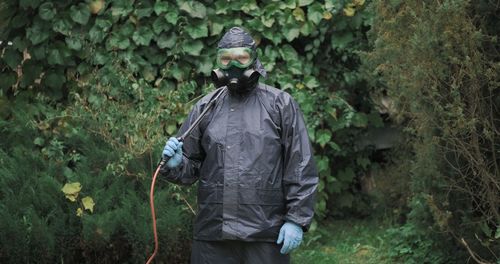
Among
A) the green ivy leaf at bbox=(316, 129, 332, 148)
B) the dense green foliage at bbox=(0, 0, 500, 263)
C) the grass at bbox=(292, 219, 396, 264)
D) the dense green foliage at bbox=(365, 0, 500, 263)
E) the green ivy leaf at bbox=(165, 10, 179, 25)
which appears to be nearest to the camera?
the dense green foliage at bbox=(365, 0, 500, 263)

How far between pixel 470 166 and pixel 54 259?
288cm

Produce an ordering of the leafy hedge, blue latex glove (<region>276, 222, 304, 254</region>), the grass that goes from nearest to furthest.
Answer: blue latex glove (<region>276, 222, 304, 254</region>), the leafy hedge, the grass

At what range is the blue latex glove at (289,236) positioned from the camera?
3598 mm

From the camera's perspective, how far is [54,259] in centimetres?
518

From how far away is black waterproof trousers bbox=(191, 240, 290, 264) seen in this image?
367cm

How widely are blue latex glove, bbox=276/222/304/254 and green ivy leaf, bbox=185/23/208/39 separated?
2.89m

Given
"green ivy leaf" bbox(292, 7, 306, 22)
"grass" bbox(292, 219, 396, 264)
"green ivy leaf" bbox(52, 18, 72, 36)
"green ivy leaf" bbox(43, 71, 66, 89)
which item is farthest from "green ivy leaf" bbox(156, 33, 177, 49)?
"grass" bbox(292, 219, 396, 264)

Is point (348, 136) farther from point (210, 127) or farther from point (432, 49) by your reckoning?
point (210, 127)

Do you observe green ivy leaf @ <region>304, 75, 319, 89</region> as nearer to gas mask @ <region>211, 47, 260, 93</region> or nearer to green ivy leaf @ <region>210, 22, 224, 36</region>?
green ivy leaf @ <region>210, 22, 224, 36</region>

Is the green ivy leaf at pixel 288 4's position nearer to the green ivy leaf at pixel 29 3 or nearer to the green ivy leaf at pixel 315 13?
the green ivy leaf at pixel 315 13

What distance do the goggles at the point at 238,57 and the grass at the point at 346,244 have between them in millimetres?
2334

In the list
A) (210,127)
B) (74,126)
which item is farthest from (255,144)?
(74,126)

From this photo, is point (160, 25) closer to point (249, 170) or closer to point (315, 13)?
point (315, 13)

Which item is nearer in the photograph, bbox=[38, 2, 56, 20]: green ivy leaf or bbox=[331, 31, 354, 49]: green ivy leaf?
bbox=[38, 2, 56, 20]: green ivy leaf
